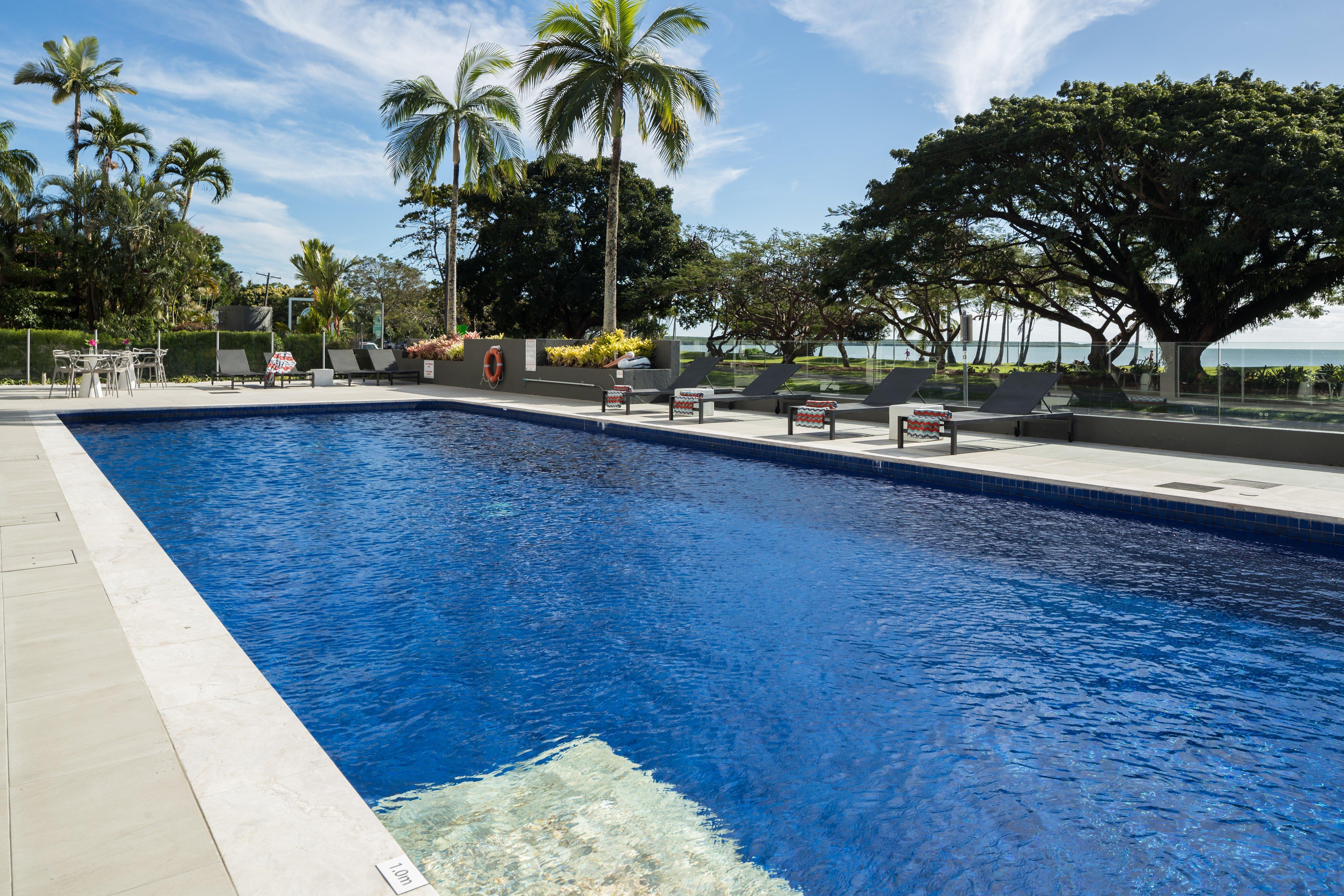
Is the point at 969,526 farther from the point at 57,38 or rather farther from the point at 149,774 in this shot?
the point at 57,38

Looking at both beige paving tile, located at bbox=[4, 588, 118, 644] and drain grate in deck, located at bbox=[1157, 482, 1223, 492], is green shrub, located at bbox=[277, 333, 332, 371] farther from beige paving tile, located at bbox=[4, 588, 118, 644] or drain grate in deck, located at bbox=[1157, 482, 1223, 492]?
drain grate in deck, located at bbox=[1157, 482, 1223, 492]

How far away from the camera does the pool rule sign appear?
1.74 m

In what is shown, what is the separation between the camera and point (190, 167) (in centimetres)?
2875

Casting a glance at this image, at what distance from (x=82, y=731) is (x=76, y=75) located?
3213 cm

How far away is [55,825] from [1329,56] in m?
26.5

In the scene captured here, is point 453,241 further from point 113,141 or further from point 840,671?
point 840,671

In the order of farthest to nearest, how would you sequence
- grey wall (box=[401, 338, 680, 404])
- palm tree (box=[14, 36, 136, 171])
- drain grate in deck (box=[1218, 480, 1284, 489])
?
1. palm tree (box=[14, 36, 136, 171])
2. grey wall (box=[401, 338, 680, 404])
3. drain grate in deck (box=[1218, 480, 1284, 489])

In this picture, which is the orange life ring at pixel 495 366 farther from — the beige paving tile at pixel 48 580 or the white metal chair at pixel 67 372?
the beige paving tile at pixel 48 580

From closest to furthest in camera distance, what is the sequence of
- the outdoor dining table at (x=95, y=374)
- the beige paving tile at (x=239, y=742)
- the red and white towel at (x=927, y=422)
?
1. the beige paving tile at (x=239, y=742)
2. the red and white towel at (x=927, y=422)
3. the outdoor dining table at (x=95, y=374)

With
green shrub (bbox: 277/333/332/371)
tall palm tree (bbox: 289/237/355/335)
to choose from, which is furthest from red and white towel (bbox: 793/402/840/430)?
tall palm tree (bbox: 289/237/355/335)

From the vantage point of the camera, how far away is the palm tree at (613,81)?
1584 centimetres

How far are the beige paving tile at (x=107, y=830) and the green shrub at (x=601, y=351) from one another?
13.9 m

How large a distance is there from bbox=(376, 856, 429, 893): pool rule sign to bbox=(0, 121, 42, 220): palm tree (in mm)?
28210

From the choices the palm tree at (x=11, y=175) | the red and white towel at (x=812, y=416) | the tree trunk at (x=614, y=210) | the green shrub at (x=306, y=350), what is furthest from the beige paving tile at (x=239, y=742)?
the palm tree at (x=11, y=175)
